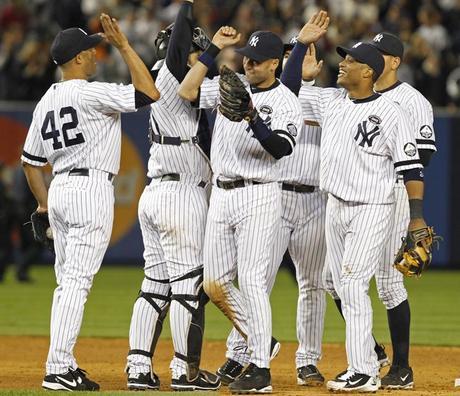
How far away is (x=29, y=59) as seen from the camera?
1966 centimetres

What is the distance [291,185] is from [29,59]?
39.3 ft

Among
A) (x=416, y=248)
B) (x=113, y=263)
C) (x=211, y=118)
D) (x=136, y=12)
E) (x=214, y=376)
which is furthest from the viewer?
(x=136, y=12)

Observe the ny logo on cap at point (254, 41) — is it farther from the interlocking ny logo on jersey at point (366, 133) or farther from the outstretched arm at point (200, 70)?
the interlocking ny logo on jersey at point (366, 133)

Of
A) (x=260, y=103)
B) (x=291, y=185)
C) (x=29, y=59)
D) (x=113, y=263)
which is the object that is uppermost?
(x=29, y=59)

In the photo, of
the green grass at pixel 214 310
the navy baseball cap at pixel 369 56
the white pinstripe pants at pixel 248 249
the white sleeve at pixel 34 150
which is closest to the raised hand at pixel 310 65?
the navy baseball cap at pixel 369 56

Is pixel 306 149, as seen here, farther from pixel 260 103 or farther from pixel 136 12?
pixel 136 12

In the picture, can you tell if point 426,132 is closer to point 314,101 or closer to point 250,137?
point 314,101

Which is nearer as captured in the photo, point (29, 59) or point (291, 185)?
point (291, 185)

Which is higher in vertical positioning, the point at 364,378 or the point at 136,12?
the point at 136,12

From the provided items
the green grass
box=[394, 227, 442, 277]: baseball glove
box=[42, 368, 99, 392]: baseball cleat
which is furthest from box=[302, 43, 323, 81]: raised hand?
the green grass

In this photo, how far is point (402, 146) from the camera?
7.72m

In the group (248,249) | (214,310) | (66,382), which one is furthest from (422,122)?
(214,310)

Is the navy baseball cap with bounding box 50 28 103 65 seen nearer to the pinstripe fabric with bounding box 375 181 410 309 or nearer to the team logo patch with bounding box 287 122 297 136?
the team logo patch with bounding box 287 122 297 136

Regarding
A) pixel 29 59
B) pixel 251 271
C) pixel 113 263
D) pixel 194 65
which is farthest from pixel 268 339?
pixel 29 59
